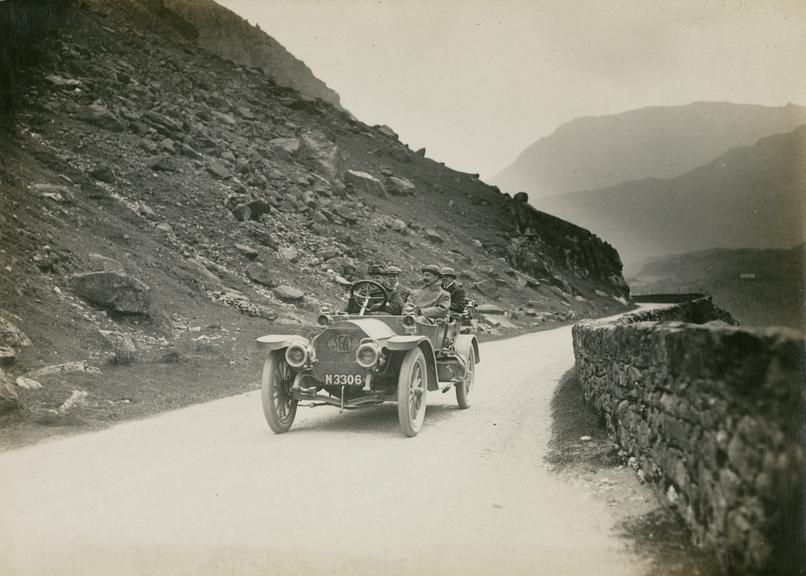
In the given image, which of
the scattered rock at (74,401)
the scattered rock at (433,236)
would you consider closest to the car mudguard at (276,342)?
the scattered rock at (74,401)

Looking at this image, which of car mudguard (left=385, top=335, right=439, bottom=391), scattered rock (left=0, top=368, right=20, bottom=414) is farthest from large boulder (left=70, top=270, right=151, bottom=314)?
car mudguard (left=385, top=335, right=439, bottom=391)

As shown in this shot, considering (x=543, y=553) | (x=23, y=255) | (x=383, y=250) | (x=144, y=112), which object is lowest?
(x=543, y=553)

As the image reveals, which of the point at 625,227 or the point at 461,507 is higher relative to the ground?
the point at 625,227

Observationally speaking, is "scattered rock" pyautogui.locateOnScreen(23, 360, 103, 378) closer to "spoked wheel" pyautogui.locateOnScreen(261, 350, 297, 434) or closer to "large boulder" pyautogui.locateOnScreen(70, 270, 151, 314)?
"large boulder" pyautogui.locateOnScreen(70, 270, 151, 314)

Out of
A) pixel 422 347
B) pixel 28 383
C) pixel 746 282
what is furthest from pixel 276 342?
pixel 746 282

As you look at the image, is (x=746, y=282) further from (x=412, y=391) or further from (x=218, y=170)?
(x=412, y=391)

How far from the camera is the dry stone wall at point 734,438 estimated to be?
291 cm

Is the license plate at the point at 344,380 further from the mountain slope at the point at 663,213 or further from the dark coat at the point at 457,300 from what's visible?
the mountain slope at the point at 663,213

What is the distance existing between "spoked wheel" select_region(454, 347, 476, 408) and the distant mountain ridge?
3453 centimetres

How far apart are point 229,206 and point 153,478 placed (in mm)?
17708

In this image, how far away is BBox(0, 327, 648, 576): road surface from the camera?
3.63 meters

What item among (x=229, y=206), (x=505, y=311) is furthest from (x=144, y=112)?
(x=505, y=311)

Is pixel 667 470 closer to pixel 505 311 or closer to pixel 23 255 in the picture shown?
pixel 23 255

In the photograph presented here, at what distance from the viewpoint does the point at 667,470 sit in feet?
13.8
